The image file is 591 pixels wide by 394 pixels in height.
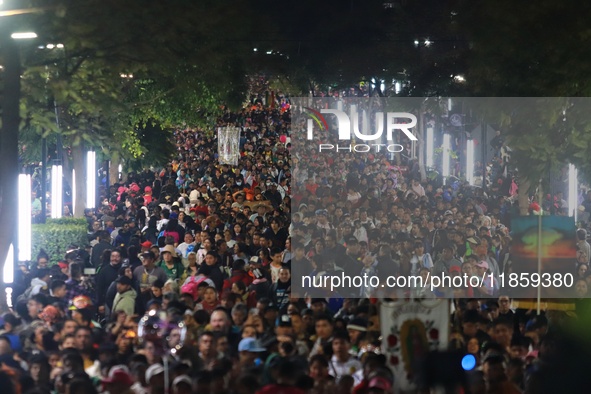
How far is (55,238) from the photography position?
27.3 metres

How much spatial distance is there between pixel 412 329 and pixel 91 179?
22.5 meters

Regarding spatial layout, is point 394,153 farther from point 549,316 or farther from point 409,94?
point 549,316

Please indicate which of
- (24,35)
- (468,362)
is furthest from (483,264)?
(468,362)

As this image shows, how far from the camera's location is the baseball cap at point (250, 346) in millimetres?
13008

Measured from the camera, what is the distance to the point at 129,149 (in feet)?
108

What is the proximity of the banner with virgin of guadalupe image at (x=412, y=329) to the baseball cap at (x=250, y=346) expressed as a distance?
1.14 meters

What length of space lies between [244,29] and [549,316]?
2176 cm

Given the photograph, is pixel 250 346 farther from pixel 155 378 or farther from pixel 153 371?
pixel 155 378

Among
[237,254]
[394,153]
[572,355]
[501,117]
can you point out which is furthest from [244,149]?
[572,355]

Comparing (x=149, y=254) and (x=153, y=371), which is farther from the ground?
(x=149, y=254)

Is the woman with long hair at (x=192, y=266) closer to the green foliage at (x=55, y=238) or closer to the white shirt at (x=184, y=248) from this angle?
the white shirt at (x=184, y=248)

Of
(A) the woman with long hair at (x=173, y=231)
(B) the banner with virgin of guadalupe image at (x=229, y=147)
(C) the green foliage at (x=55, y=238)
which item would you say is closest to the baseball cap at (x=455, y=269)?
(A) the woman with long hair at (x=173, y=231)

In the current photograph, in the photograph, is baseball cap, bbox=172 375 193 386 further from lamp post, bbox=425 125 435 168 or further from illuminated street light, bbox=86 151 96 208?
lamp post, bbox=425 125 435 168

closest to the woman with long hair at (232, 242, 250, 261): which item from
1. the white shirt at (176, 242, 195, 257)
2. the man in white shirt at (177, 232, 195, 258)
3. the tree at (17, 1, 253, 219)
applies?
the man in white shirt at (177, 232, 195, 258)
